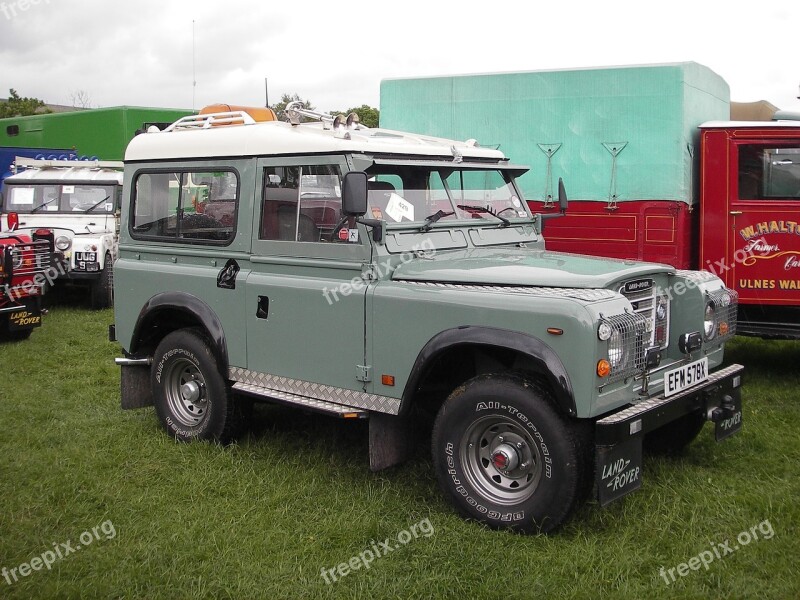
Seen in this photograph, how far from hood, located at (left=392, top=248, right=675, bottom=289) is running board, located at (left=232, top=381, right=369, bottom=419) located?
0.83m

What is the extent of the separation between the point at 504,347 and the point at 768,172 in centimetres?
447

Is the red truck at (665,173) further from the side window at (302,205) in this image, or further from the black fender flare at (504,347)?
the black fender flare at (504,347)

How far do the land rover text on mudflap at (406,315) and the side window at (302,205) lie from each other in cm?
1

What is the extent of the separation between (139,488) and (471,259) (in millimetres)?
2505

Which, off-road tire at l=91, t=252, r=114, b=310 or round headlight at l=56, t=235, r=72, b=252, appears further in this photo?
off-road tire at l=91, t=252, r=114, b=310

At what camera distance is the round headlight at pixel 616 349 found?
13.2 ft

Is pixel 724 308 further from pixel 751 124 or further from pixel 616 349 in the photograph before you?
pixel 751 124

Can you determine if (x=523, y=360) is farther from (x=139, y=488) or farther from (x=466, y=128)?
(x=466, y=128)

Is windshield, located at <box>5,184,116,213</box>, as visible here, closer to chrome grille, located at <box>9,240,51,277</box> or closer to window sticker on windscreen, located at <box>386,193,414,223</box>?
chrome grille, located at <box>9,240,51,277</box>

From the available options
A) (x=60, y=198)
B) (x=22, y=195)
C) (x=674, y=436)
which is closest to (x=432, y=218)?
(x=674, y=436)

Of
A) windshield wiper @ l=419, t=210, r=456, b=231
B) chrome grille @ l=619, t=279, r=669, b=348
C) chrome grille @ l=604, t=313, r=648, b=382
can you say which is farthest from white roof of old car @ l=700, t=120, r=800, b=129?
chrome grille @ l=604, t=313, r=648, b=382

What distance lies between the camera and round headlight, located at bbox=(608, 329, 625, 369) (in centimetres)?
402

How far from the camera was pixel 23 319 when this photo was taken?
9320mm

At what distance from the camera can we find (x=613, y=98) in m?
7.71
